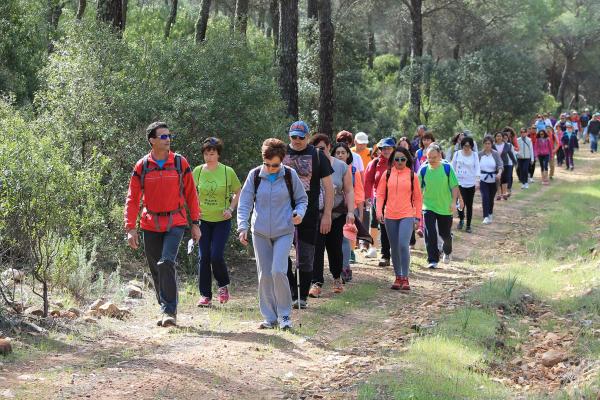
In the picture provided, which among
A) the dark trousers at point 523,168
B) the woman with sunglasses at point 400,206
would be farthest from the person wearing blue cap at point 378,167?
the dark trousers at point 523,168

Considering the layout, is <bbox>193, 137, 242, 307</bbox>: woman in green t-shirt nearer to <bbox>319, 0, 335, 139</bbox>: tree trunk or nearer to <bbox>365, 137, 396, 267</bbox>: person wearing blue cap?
<bbox>365, 137, 396, 267</bbox>: person wearing blue cap

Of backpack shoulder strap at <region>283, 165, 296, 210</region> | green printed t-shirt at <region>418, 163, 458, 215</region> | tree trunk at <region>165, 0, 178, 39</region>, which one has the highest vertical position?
tree trunk at <region>165, 0, 178, 39</region>

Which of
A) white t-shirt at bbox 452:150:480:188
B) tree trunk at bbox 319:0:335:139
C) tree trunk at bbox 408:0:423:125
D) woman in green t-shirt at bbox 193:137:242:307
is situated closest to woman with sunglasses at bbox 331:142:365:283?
woman in green t-shirt at bbox 193:137:242:307

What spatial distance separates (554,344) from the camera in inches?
339

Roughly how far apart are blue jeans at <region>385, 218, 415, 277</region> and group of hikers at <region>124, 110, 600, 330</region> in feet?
0.05

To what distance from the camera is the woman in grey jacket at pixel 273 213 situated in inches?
335

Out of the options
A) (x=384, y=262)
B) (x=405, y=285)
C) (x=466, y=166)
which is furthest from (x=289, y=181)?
(x=466, y=166)

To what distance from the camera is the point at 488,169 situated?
17906 millimetres

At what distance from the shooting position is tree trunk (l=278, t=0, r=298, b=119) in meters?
16.9

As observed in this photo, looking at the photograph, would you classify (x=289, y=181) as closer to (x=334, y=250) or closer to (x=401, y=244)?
(x=334, y=250)

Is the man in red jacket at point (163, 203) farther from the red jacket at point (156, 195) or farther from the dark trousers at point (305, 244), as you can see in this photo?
the dark trousers at point (305, 244)

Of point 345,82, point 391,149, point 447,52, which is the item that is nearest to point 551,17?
point 447,52

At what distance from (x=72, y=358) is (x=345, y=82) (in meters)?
20.3

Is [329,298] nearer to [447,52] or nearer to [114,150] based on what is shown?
[114,150]
